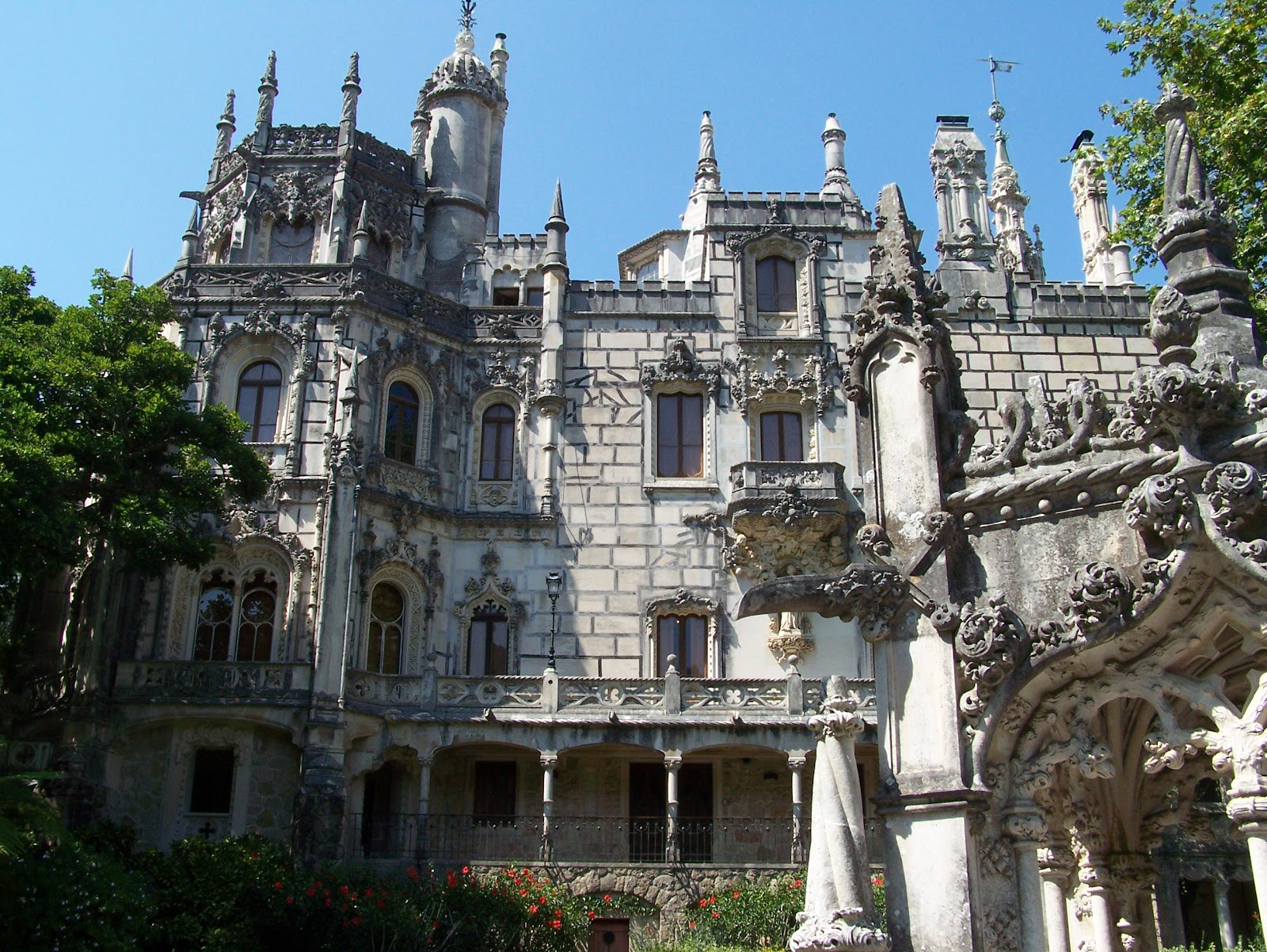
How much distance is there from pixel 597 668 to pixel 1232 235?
73.1 feet

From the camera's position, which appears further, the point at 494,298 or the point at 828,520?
the point at 494,298

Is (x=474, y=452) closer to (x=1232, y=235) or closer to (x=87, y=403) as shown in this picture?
(x=87, y=403)

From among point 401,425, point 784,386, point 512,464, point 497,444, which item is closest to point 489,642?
point 512,464

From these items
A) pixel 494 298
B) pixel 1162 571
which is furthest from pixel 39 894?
pixel 494 298

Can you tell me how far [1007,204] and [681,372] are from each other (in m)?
24.4

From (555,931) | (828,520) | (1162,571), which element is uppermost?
(828,520)

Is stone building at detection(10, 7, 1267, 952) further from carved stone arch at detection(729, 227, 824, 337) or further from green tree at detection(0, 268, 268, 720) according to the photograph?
green tree at detection(0, 268, 268, 720)

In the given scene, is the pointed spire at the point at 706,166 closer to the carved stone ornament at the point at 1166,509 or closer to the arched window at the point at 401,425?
the arched window at the point at 401,425

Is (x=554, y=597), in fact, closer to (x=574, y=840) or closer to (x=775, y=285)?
(x=574, y=840)

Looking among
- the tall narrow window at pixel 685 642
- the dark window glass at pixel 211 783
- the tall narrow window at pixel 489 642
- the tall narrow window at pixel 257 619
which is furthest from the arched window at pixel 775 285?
the dark window glass at pixel 211 783

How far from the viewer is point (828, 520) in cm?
2998

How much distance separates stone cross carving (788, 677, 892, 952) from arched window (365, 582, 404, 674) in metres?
21.7

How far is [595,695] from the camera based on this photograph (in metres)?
27.8

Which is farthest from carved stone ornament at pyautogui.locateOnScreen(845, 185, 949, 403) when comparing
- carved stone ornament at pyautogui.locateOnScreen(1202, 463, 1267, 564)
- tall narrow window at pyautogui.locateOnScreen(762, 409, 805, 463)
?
tall narrow window at pyautogui.locateOnScreen(762, 409, 805, 463)
